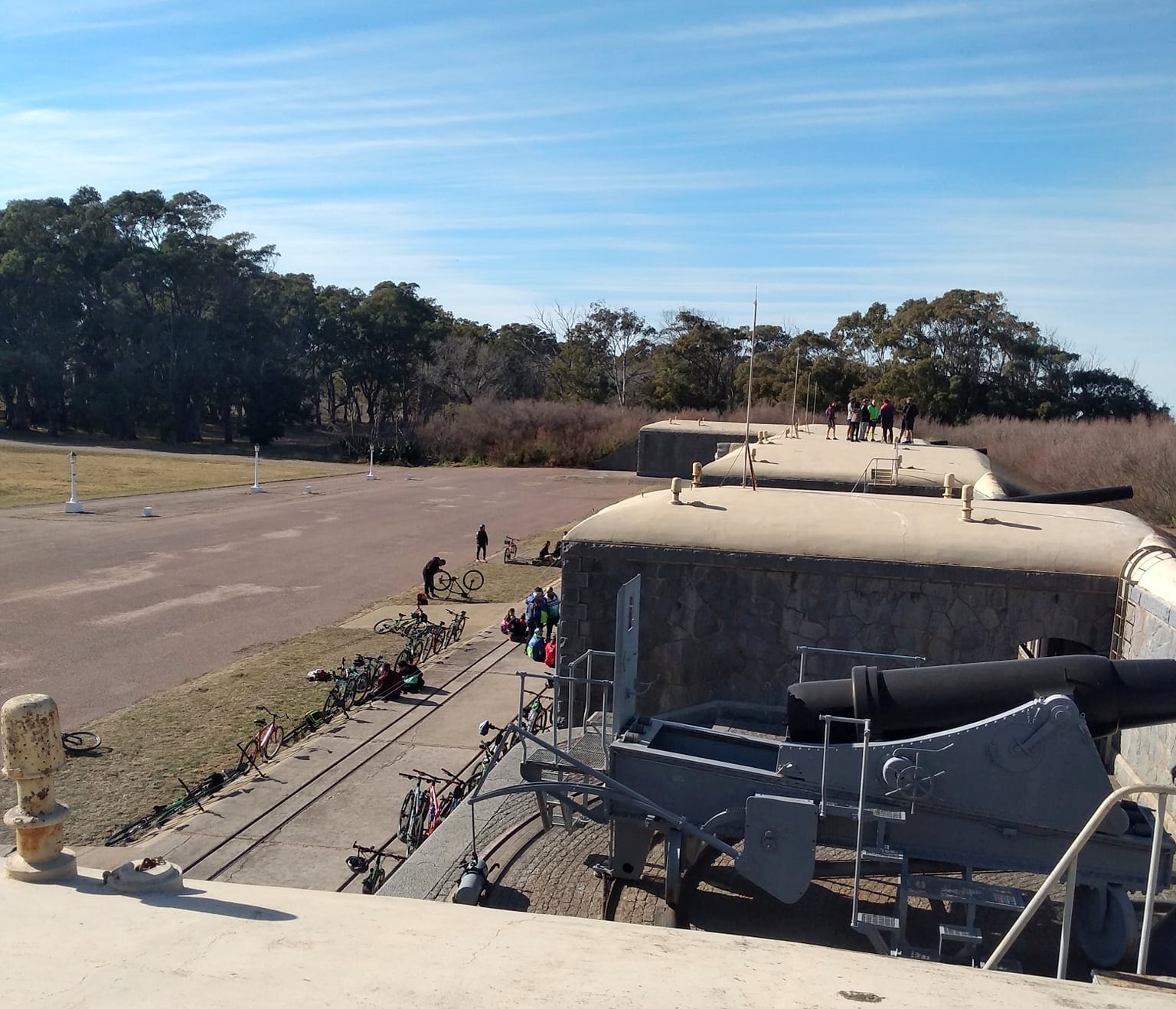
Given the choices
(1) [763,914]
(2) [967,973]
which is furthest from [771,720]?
(2) [967,973]

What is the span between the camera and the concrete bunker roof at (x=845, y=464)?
16.7 meters

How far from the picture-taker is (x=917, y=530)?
9.66 m

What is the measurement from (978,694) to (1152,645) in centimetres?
266

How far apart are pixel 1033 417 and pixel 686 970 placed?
55222mm

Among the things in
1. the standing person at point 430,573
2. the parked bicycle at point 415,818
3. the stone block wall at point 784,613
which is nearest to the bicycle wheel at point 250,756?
the parked bicycle at point 415,818

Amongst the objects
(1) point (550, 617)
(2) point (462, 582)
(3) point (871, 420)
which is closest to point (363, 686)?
(1) point (550, 617)

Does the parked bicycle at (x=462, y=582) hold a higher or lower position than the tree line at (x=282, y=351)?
lower

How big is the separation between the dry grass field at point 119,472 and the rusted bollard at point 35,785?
30.9m

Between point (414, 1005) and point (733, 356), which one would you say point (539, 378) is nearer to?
point (733, 356)

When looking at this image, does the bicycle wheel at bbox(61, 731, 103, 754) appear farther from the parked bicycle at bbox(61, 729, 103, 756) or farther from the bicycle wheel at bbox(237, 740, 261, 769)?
the bicycle wheel at bbox(237, 740, 261, 769)

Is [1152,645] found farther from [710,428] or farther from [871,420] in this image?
[710,428]

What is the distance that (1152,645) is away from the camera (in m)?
8.03

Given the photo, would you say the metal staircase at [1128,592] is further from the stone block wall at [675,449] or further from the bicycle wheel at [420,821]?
the stone block wall at [675,449]

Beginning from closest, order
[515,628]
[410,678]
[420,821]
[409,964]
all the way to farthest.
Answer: [409,964] < [420,821] < [410,678] < [515,628]
